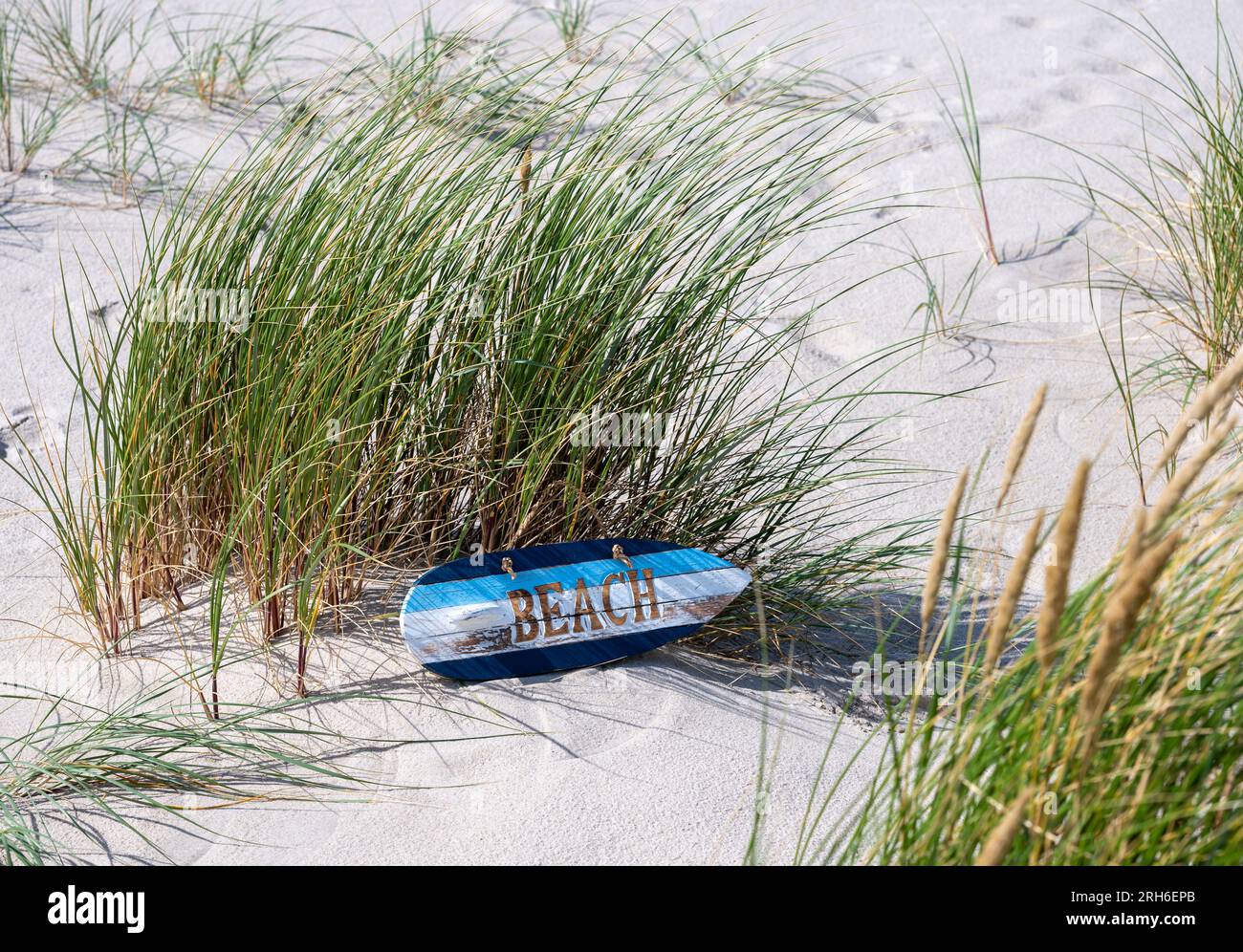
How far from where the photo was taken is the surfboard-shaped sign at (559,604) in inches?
88.8

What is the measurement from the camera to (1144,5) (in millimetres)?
5215

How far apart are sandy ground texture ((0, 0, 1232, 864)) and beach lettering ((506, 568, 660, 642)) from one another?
0.09 meters

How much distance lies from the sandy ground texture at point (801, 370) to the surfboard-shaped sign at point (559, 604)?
0.17ft

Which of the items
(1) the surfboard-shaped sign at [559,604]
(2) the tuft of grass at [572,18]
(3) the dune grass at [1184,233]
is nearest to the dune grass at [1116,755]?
(1) the surfboard-shaped sign at [559,604]

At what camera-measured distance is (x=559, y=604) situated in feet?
7.61

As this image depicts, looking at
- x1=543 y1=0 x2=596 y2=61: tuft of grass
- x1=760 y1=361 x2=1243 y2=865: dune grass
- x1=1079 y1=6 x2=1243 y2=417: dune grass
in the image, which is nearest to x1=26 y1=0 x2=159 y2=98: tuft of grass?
x1=543 y1=0 x2=596 y2=61: tuft of grass

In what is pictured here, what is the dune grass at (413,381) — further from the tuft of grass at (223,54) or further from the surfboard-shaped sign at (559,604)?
the tuft of grass at (223,54)

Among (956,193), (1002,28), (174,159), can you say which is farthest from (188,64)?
(1002,28)

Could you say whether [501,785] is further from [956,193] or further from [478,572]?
[956,193]

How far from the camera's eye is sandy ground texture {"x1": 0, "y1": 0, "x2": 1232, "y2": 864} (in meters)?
2.00

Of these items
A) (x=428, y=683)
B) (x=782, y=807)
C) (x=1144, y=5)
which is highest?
(x=1144, y=5)

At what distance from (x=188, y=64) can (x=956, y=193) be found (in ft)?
9.50
